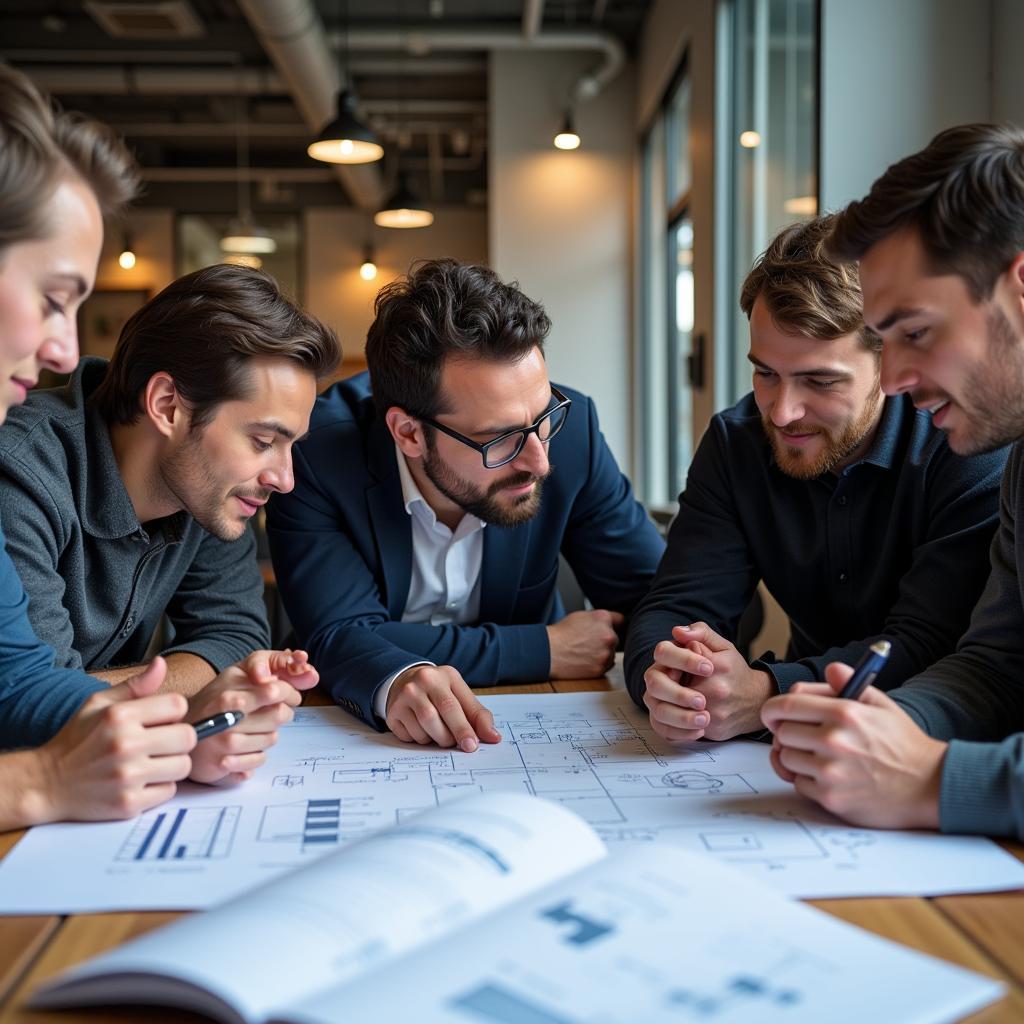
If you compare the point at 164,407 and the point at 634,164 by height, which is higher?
the point at 634,164

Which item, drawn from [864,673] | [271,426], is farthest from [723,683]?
[271,426]

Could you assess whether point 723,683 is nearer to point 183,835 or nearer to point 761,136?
point 183,835

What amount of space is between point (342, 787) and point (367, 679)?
1.24 ft

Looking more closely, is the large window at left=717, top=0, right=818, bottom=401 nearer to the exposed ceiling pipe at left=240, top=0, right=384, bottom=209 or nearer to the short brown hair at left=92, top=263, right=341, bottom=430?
the short brown hair at left=92, top=263, right=341, bottom=430

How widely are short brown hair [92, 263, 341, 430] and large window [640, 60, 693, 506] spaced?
178 inches

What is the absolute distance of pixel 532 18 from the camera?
6910mm

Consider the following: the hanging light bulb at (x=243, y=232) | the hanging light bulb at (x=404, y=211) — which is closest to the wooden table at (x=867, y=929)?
the hanging light bulb at (x=404, y=211)

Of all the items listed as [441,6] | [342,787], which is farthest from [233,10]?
[342,787]

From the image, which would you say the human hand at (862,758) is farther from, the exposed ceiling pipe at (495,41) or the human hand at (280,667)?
the exposed ceiling pipe at (495,41)

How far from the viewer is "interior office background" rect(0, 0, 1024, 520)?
319 centimetres

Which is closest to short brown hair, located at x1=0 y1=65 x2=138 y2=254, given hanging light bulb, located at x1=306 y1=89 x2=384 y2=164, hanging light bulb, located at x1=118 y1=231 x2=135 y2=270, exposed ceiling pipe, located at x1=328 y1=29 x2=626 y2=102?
hanging light bulb, located at x1=306 y1=89 x2=384 y2=164

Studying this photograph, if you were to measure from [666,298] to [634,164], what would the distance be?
48.8 inches

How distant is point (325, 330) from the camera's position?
6.42 feet

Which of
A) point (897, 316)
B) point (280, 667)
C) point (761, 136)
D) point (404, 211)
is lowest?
point (280, 667)
